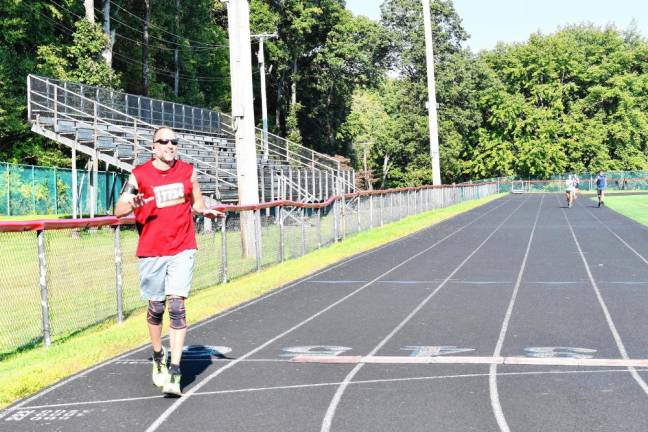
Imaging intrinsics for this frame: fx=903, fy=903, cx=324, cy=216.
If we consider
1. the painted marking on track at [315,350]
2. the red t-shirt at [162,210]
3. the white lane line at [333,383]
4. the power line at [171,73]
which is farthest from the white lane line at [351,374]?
the power line at [171,73]

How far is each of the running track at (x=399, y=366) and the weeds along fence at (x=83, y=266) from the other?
1.47 metres

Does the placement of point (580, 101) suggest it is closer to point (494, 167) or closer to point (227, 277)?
point (494, 167)

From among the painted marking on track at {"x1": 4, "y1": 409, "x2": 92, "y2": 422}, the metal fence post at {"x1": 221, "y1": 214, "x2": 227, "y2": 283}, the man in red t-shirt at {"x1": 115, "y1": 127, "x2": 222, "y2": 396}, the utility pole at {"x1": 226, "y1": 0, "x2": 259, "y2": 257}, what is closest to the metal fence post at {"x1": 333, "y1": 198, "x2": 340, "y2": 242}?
the utility pole at {"x1": 226, "y1": 0, "x2": 259, "y2": 257}

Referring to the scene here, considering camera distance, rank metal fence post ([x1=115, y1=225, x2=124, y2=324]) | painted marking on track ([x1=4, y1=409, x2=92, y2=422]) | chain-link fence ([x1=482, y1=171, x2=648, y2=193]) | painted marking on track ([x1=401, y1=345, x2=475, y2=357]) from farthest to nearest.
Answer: chain-link fence ([x1=482, y1=171, x2=648, y2=193]) < metal fence post ([x1=115, y1=225, x2=124, y2=324]) < painted marking on track ([x1=401, y1=345, x2=475, y2=357]) < painted marking on track ([x1=4, y1=409, x2=92, y2=422])

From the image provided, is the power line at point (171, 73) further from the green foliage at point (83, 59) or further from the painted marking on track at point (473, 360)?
the painted marking on track at point (473, 360)

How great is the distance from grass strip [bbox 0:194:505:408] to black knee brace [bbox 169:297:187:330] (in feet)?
5.02

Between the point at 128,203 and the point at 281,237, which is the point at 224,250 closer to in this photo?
the point at 281,237

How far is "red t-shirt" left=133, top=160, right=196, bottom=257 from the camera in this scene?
7.27 metres

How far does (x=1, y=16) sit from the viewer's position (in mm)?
41938

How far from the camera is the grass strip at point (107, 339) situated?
814cm

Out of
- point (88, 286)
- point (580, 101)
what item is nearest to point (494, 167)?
point (580, 101)

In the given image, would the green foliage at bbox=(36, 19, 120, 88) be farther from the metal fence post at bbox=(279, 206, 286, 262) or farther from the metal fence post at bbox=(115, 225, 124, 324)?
the metal fence post at bbox=(115, 225, 124, 324)

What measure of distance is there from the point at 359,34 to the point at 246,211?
218 ft

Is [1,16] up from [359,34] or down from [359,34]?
down
